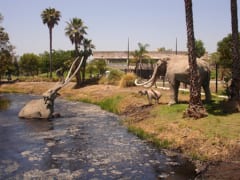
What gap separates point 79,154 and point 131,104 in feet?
37.5

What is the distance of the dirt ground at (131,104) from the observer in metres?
11.1

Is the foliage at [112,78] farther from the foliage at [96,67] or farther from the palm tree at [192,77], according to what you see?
the palm tree at [192,77]

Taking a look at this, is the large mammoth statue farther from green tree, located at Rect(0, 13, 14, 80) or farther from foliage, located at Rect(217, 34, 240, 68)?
green tree, located at Rect(0, 13, 14, 80)

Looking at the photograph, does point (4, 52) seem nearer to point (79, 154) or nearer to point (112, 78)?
point (112, 78)

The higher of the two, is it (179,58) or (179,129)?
(179,58)

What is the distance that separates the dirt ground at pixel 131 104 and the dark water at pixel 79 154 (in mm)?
702

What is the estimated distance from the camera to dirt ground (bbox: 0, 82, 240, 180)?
1114 centimetres

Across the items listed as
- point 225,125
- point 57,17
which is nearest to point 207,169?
point 225,125

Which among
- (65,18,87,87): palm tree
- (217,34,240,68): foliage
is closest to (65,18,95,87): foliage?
(65,18,87,87): palm tree

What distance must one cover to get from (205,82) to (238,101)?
3.20 m

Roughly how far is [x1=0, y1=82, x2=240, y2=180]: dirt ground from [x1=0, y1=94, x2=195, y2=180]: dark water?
702 mm

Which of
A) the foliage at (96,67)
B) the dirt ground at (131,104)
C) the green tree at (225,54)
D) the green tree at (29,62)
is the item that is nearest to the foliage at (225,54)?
the green tree at (225,54)

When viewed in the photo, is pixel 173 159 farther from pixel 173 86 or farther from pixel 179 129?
pixel 173 86

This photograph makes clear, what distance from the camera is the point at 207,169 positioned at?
11750 mm
